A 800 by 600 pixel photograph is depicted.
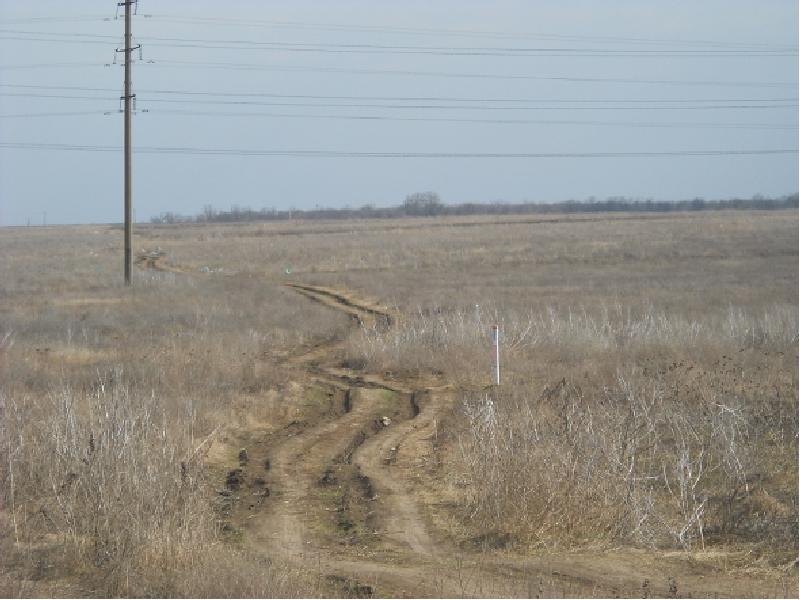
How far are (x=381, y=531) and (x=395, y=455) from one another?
2.75m

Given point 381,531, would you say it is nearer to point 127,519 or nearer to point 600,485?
point 600,485

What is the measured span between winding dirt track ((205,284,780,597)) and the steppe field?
0.03 m

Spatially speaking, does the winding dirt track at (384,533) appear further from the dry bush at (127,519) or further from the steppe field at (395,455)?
the dry bush at (127,519)

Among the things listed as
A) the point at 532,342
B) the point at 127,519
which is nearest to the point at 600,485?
the point at 127,519

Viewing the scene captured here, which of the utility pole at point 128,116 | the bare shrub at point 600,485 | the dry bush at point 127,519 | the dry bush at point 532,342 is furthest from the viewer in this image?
the utility pole at point 128,116

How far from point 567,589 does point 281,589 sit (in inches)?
78.8

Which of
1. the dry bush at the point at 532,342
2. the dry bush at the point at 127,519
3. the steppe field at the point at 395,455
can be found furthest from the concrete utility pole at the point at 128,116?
the dry bush at the point at 127,519

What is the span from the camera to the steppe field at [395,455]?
7066 mm

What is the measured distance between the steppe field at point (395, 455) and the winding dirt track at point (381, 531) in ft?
0.11

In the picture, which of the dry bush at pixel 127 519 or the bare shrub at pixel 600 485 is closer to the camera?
the dry bush at pixel 127 519

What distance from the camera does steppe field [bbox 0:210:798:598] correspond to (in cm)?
707

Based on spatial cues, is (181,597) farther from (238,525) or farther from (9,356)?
(9,356)

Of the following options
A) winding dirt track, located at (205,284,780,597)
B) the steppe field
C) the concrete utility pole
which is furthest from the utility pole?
winding dirt track, located at (205,284,780,597)

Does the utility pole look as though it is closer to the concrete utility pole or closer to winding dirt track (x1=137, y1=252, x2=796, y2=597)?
the concrete utility pole
